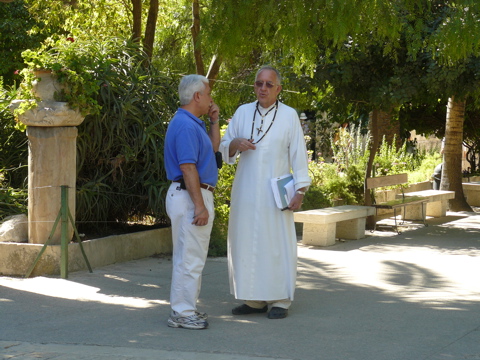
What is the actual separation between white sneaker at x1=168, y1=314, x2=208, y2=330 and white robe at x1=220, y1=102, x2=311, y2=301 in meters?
0.46

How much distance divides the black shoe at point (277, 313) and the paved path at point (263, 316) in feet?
0.23

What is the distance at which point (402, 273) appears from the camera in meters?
8.06

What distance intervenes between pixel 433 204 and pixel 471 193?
3255 millimetres

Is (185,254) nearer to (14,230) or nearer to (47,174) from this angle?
(47,174)

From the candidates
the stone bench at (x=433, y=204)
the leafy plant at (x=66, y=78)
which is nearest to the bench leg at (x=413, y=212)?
the stone bench at (x=433, y=204)

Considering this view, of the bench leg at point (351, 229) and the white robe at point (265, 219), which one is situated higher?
the white robe at point (265, 219)

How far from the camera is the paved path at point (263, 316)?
4957 mm

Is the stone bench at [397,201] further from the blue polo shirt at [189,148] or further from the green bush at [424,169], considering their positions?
the blue polo shirt at [189,148]

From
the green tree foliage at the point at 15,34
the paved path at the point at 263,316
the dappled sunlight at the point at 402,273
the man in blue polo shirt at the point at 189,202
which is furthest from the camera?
the green tree foliage at the point at 15,34

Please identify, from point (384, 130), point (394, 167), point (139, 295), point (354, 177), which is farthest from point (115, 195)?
point (384, 130)

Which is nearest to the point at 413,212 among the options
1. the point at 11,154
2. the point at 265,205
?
the point at 11,154

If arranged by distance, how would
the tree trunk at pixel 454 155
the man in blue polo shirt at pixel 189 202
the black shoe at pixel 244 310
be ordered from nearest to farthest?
1. the man in blue polo shirt at pixel 189 202
2. the black shoe at pixel 244 310
3. the tree trunk at pixel 454 155

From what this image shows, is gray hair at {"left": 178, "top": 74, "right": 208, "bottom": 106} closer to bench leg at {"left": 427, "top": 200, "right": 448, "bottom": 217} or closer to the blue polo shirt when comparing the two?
the blue polo shirt

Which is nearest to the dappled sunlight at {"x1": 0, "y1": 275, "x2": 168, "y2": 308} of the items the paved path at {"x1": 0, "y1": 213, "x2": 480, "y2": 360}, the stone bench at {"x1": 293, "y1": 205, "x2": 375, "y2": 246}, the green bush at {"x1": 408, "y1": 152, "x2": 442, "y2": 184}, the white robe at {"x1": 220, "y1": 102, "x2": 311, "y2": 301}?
the paved path at {"x1": 0, "y1": 213, "x2": 480, "y2": 360}
